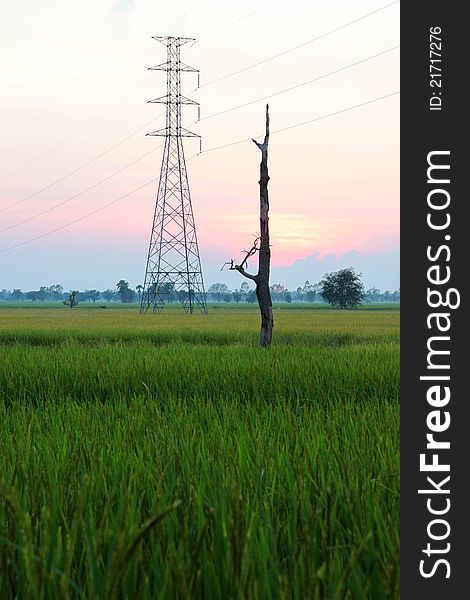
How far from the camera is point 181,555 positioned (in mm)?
1483

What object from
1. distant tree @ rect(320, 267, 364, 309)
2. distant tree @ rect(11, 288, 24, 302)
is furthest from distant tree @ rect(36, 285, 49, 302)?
distant tree @ rect(320, 267, 364, 309)

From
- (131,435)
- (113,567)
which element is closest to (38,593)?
(113,567)

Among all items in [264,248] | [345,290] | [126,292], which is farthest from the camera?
[126,292]

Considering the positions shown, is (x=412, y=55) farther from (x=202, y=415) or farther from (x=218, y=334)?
(x=218, y=334)

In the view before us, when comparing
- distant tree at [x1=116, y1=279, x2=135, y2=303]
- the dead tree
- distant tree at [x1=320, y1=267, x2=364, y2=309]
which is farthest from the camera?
distant tree at [x1=116, y1=279, x2=135, y2=303]

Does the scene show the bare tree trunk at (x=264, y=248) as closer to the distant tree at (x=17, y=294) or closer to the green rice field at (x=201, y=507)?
the green rice field at (x=201, y=507)

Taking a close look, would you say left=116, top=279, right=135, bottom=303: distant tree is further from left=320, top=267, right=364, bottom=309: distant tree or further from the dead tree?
the dead tree

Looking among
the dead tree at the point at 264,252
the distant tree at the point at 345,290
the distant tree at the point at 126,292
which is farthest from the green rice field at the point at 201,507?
the distant tree at the point at 126,292

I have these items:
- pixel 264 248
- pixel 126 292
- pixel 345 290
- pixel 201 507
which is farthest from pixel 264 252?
pixel 126 292

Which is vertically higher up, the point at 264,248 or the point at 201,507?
the point at 264,248

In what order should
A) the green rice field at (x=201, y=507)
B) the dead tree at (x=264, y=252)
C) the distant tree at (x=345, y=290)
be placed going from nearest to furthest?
the green rice field at (x=201, y=507)
the dead tree at (x=264, y=252)
the distant tree at (x=345, y=290)

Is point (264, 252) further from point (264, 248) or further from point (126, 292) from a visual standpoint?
point (126, 292)

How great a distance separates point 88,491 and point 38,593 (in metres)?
0.94

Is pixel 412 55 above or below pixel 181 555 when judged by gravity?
above
